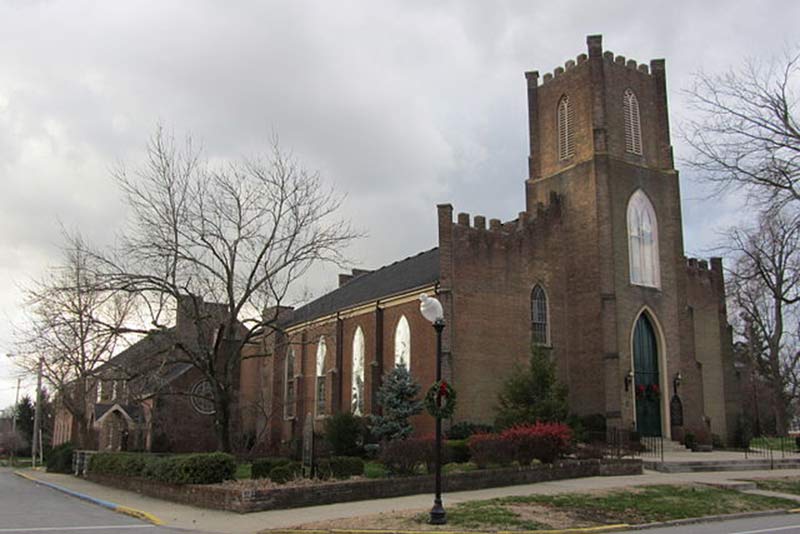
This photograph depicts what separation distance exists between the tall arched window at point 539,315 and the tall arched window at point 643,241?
173 inches

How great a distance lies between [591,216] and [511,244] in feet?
13.2

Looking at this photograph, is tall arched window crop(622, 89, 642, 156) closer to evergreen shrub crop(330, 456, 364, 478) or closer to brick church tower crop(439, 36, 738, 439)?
brick church tower crop(439, 36, 738, 439)

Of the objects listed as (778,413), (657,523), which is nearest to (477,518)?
(657,523)

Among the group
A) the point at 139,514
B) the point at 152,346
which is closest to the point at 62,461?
the point at 152,346

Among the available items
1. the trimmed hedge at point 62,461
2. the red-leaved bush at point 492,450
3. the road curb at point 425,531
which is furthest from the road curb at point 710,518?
the trimmed hedge at point 62,461

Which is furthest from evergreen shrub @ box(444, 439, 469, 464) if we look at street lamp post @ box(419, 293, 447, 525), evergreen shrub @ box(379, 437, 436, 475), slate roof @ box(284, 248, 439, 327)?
street lamp post @ box(419, 293, 447, 525)

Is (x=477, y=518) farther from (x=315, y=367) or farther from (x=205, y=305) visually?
(x=315, y=367)

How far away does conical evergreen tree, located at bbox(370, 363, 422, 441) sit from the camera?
3291 centimetres

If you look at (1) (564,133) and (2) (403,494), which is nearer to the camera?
(2) (403,494)

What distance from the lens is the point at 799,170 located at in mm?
22656

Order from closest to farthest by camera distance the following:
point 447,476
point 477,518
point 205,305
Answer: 1. point 477,518
2. point 447,476
3. point 205,305

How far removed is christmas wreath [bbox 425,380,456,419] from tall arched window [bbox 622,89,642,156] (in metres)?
24.8

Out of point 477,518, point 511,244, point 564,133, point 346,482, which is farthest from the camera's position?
point 564,133

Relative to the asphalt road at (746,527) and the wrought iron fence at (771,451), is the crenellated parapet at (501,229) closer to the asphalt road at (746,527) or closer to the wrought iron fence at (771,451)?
the wrought iron fence at (771,451)
